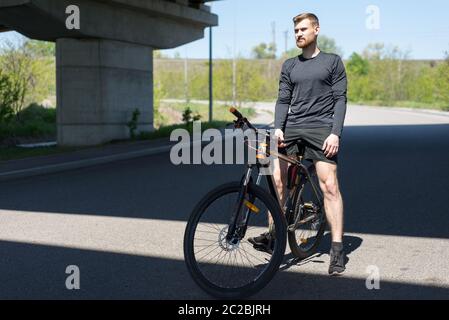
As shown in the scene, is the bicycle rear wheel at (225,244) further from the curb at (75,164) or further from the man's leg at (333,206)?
the curb at (75,164)

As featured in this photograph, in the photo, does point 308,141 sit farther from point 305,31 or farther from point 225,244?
point 225,244

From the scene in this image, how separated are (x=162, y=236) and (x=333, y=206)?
2105 millimetres

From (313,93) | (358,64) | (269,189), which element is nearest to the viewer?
(269,189)

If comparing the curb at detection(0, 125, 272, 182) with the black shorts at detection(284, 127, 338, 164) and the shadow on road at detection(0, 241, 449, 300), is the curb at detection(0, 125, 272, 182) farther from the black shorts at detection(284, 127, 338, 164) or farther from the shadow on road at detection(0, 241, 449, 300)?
the black shorts at detection(284, 127, 338, 164)

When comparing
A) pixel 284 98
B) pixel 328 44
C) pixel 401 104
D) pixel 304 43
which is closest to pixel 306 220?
pixel 284 98

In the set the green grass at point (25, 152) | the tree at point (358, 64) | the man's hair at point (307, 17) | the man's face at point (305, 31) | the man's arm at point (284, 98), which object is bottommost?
the green grass at point (25, 152)

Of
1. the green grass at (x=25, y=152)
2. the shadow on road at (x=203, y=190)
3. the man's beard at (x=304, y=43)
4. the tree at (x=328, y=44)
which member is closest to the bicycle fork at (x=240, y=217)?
the man's beard at (x=304, y=43)

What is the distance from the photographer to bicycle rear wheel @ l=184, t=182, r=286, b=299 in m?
3.94

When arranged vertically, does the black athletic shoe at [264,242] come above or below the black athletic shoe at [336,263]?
above

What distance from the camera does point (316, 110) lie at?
4.67m

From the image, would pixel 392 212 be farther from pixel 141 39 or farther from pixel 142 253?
pixel 141 39

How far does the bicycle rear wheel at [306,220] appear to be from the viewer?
4.68 m

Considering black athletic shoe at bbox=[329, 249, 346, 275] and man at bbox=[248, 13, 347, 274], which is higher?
man at bbox=[248, 13, 347, 274]

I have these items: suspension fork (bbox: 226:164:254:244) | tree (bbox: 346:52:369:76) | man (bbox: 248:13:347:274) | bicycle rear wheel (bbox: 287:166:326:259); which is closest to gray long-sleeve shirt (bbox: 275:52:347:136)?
man (bbox: 248:13:347:274)
